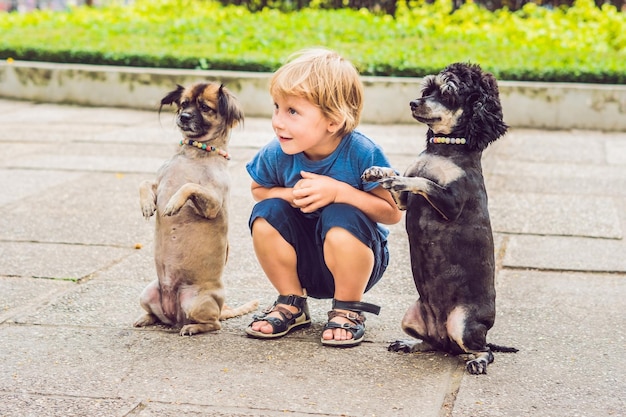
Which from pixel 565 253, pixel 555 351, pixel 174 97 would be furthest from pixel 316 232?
pixel 565 253

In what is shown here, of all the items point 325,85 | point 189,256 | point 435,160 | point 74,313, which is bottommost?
point 74,313

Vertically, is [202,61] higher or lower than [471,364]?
higher

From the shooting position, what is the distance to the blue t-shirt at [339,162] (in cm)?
360

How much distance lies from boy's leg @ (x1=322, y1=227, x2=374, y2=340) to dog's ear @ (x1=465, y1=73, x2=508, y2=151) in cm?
61

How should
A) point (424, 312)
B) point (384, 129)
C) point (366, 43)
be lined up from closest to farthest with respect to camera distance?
point (424, 312)
point (384, 129)
point (366, 43)

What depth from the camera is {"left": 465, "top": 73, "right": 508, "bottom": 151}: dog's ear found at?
3.17 m

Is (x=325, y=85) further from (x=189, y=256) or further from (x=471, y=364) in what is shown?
(x=471, y=364)

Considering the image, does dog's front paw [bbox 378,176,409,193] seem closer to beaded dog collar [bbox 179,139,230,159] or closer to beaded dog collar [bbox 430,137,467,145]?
beaded dog collar [bbox 430,137,467,145]

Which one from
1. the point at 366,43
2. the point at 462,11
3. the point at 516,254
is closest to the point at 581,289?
the point at 516,254

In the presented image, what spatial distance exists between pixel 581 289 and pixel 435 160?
149 cm

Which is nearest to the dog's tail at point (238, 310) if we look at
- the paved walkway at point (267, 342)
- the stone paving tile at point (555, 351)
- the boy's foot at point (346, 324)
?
the paved walkway at point (267, 342)

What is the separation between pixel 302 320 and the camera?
377 centimetres

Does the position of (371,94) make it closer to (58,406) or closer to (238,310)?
(238,310)

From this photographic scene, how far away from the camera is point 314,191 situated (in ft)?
11.5
